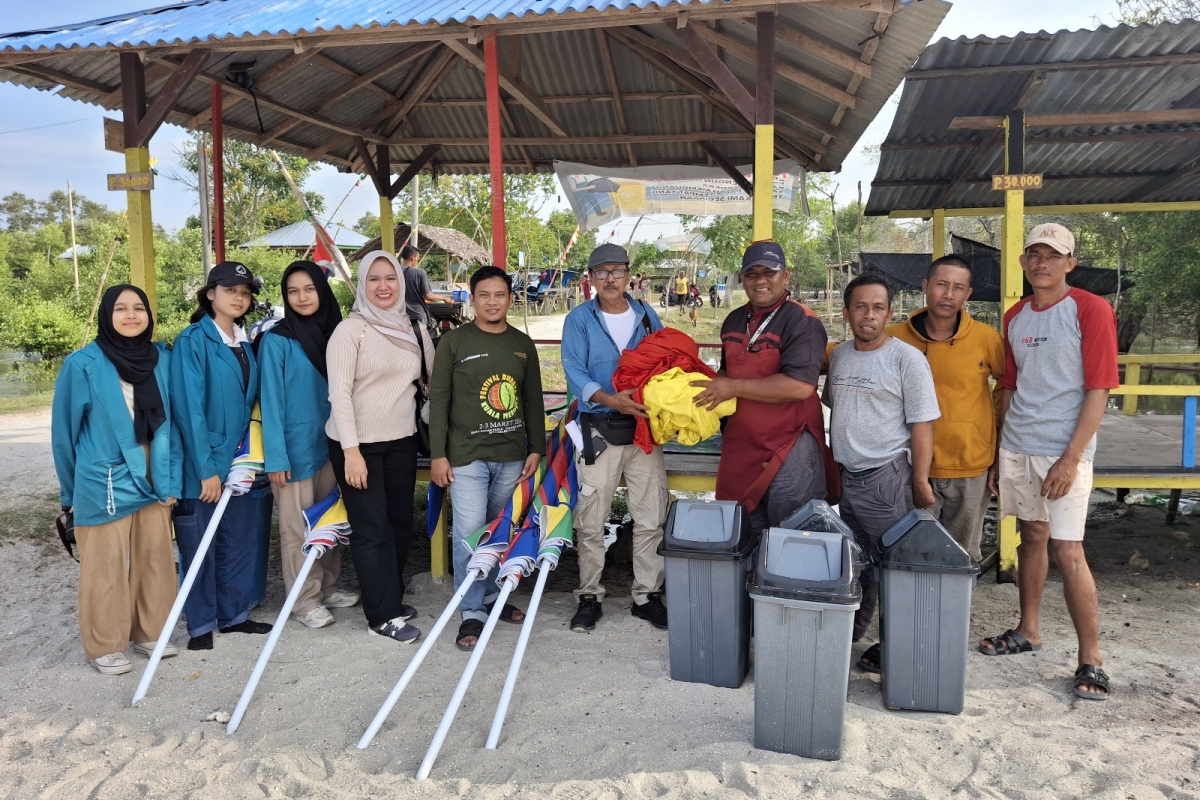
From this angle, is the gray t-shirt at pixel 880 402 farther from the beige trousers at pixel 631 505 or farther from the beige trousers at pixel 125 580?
the beige trousers at pixel 125 580

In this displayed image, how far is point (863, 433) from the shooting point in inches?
136

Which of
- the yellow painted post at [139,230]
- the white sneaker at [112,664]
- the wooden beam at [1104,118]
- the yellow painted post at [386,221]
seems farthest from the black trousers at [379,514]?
the yellow painted post at [386,221]

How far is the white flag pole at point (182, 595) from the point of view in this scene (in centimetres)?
338

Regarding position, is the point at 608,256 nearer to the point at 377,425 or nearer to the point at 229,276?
the point at 377,425

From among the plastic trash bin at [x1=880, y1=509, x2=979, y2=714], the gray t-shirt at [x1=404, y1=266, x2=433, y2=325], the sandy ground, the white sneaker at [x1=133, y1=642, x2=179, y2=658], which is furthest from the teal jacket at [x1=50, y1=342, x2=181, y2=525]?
the plastic trash bin at [x1=880, y1=509, x2=979, y2=714]

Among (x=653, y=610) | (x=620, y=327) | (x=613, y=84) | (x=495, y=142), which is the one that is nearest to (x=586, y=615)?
(x=653, y=610)

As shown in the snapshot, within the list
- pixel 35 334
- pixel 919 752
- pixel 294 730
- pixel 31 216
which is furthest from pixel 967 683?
pixel 31 216

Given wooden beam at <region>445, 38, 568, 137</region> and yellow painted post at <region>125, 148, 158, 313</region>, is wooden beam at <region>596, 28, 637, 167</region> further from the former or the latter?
yellow painted post at <region>125, 148, 158, 313</region>

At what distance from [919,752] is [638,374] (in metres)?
1.93

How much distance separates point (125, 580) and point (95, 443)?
672 mm

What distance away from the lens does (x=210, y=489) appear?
12.4 ft

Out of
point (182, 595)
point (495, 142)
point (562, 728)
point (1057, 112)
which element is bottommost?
point (562, 728)

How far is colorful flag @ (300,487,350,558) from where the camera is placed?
3797mm

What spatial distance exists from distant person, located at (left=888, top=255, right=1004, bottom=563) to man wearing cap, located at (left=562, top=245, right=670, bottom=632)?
1.34 m
